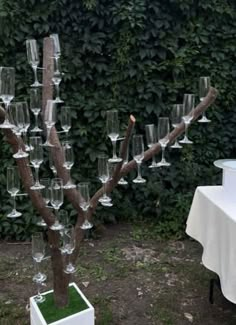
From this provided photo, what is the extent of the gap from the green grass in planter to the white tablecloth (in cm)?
74

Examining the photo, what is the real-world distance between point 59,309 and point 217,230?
940 mm

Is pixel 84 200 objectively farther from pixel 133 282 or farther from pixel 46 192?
pixel 133 282

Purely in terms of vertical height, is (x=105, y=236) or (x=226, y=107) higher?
(x=226, y=107)

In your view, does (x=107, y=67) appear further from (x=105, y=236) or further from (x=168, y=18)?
(x=105, y=236)

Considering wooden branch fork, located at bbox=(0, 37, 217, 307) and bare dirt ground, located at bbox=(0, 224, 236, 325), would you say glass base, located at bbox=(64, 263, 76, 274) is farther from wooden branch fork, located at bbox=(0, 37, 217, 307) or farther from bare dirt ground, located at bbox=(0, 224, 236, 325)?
bare dirt ground, located at bbox=(0, 224, 236, 325)

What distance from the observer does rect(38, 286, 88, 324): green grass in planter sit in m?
1.96

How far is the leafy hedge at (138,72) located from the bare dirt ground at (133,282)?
0.26 meters

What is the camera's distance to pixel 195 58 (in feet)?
11.8

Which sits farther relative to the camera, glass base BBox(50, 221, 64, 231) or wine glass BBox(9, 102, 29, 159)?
glass base BBox(50, 221, 64, 231)

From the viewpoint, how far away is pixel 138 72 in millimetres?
3475

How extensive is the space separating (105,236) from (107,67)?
149 centimetres

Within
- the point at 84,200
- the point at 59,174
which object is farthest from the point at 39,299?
the point at 59,174

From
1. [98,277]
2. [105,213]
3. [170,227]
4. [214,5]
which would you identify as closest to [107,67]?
[214,5]

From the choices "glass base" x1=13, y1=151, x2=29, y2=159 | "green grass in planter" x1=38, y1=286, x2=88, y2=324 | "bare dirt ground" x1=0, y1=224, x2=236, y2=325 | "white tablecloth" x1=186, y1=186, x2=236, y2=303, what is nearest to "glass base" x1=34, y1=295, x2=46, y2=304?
"green grass in planter" x1=38, y1=286, x2=88, y2=324
